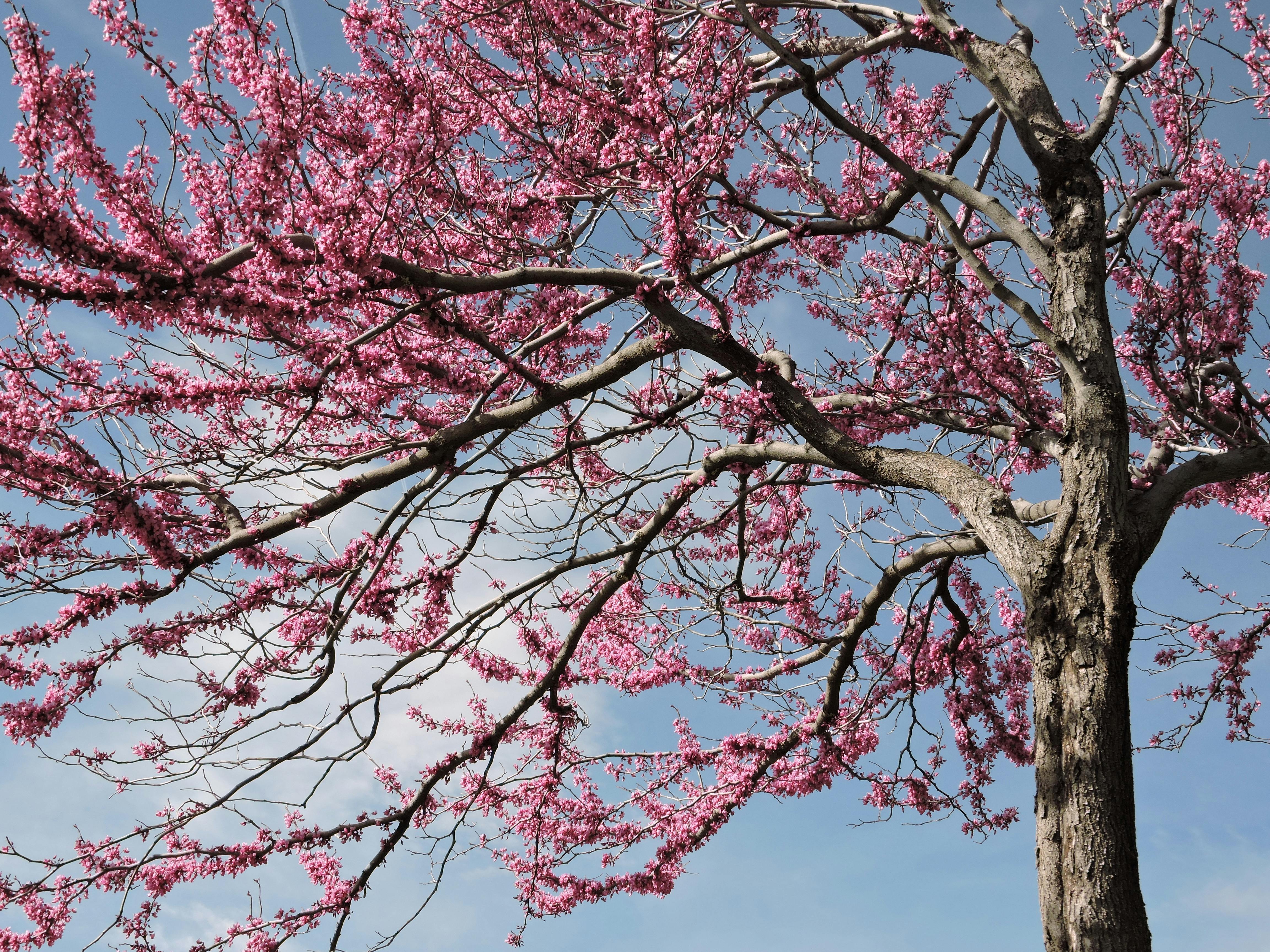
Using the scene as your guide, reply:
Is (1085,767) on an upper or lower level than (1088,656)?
lower

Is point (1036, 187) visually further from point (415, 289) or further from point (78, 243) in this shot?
point (78, 243)

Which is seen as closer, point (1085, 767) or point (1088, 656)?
point (1085, 767)

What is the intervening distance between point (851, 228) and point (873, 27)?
1.88 m

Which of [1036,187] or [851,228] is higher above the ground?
[1036,187]

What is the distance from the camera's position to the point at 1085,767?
506 cm

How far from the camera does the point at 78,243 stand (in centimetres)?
414

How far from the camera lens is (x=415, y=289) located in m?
5.19

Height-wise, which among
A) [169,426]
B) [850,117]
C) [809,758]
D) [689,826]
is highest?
[850,117]

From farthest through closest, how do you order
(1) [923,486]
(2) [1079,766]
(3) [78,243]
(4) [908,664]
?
(4) [908,664] < (1) [923,486] < (2) [1079,766] < (3) [78,243]

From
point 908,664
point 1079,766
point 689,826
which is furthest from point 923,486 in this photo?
point 689,826

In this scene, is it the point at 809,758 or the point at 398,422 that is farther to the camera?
the point at 809,758

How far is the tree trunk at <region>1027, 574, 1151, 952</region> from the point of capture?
16.0 feet

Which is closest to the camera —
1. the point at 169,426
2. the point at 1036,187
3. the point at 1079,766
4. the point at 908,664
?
the point at 1079,766

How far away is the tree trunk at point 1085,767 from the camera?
192 inches
